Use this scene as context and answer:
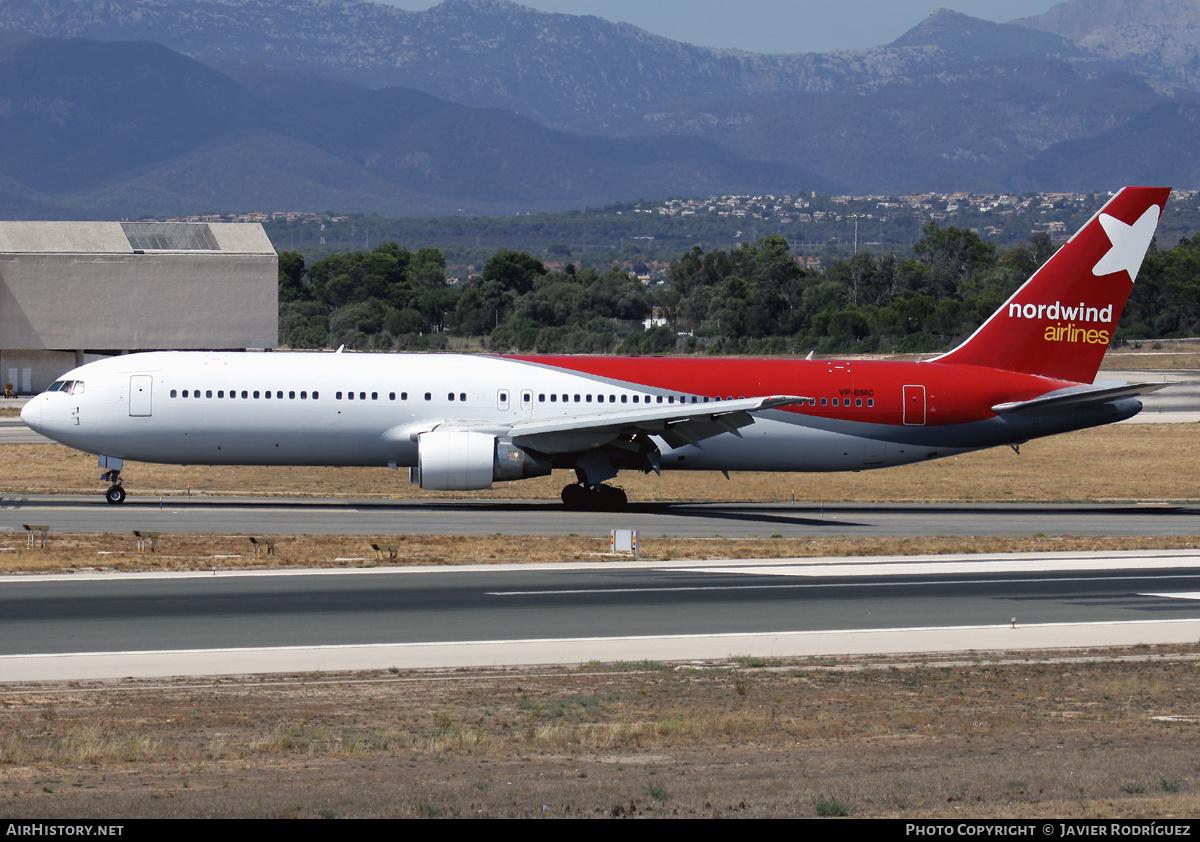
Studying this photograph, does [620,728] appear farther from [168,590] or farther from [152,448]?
[152,448]

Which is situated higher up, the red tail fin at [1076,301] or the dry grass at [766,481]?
the red tail fin at [1076,301]

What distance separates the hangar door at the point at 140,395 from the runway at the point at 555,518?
2.52 metres

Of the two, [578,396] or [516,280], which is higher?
[516,280]

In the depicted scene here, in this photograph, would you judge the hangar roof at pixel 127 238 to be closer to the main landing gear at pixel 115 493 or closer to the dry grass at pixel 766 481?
the dry grass at pixel 766 481

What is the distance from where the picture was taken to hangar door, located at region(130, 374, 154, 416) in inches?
1416

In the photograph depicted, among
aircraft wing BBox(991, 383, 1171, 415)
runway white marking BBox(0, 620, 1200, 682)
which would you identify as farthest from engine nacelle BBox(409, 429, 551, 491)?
runway white marking BBox(0, 620, 1200, 682)

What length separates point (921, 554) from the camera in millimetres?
30359

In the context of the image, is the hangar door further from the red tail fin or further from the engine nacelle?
the red tail fin

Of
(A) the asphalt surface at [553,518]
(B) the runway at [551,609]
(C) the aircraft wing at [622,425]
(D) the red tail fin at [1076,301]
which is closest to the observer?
(B) the runway at [551,609]

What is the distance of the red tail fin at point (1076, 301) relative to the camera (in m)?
40.3

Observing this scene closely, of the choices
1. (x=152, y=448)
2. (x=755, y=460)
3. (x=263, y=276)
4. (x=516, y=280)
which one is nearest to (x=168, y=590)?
(x=152, y=448)

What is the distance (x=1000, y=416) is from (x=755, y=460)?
721 cm

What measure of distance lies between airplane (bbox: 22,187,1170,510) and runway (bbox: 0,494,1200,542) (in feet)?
4.11

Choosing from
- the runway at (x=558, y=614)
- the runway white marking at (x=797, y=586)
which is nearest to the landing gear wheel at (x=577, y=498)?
the runway at (x=558, y=614)
